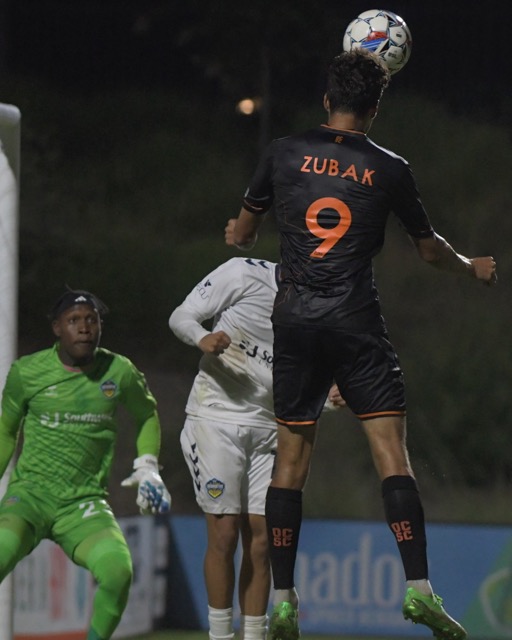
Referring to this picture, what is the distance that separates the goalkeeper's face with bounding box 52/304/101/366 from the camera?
5812 millimetres

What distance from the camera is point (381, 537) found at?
970 centimetres

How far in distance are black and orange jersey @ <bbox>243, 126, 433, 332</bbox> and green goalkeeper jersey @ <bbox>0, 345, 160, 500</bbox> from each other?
148 cm

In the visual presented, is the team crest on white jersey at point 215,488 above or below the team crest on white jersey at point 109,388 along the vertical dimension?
below

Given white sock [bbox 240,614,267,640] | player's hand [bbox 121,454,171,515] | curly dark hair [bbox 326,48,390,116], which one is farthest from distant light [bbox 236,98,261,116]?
curly dark hair [bbox 326,48,390,116]

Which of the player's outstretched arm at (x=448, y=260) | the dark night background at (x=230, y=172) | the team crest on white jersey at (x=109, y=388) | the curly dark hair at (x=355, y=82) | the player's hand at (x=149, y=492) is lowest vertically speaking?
the player's hand at (x=149, y=492)

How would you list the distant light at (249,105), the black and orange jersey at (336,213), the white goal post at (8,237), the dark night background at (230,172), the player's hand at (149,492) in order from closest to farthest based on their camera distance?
the black and orange jersey at (336,213)
the player's hand at (149,492)
the white goal post at (8,237)
the dark night background at (230,172)
the distant light at (249,105)

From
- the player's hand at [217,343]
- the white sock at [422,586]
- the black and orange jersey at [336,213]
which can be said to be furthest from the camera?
the player's hand at [217,343]

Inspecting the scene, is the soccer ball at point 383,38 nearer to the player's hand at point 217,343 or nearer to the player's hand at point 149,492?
the player's hand at point 217,343

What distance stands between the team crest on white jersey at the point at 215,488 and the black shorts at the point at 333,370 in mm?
936

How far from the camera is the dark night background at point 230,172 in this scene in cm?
1415

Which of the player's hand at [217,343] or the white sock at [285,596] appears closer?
the white sock at [285,596]

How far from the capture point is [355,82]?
15.3ft

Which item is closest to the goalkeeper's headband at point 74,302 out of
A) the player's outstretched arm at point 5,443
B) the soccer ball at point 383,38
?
the player's outstretched arm at point 5,443

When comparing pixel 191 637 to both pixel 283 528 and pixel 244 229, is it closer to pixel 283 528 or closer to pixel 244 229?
pixel 283 528
